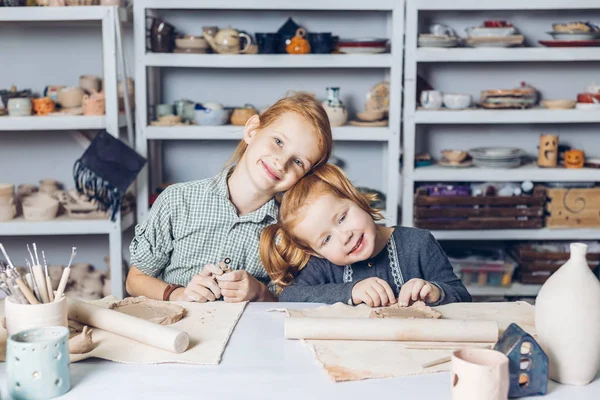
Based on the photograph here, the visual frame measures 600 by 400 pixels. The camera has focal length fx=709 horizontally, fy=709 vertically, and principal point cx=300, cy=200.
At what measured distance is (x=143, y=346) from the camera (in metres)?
1.31

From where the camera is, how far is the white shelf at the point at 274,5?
3238 millimetres

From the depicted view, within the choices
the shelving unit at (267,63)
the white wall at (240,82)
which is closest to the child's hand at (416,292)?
the shelving unit at (267,63)

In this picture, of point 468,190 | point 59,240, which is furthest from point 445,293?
point 59,240

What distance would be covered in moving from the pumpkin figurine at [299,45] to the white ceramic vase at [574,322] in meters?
2.28

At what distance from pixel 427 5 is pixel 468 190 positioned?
89 cm

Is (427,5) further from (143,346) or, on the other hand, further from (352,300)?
(143,346)

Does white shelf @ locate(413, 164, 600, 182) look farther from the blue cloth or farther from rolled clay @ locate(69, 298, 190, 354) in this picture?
rolled clay @ locate(69, 298, 190, 354)

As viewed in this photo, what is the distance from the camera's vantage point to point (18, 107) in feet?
10.5

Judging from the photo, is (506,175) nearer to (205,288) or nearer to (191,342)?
(205,288)

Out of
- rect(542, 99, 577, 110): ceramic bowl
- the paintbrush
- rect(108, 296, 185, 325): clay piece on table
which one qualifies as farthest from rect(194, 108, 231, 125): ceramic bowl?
the paintbrush

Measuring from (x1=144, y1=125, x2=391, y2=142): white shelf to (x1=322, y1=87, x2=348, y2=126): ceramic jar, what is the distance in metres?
0.04

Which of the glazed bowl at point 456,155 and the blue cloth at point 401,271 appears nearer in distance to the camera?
the blue cloth at point 401,271

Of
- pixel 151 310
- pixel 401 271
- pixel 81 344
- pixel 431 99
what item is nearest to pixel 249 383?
pixel 81 344

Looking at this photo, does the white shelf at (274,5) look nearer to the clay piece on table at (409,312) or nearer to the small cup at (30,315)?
the clay piece on table at (409,312)
